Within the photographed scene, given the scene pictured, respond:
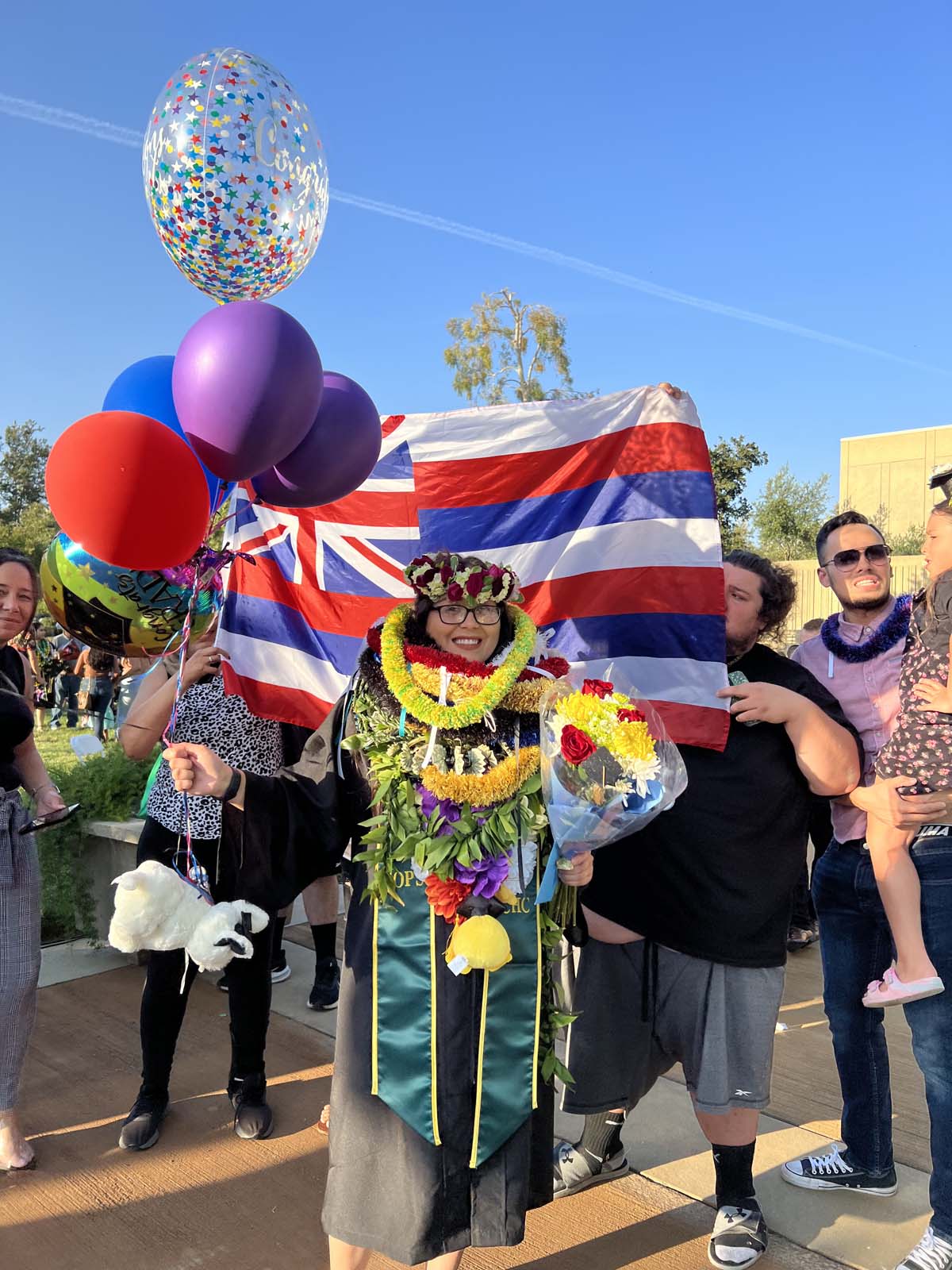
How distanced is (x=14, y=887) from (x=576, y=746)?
7.29 ft

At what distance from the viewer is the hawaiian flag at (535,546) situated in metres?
3.08

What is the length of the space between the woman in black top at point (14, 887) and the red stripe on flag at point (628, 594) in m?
1.77

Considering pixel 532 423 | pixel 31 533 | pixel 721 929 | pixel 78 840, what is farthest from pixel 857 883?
pixel 31 533

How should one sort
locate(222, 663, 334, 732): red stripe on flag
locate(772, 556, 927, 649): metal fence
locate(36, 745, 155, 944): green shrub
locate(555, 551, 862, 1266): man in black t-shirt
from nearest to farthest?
locate(555, 551, 862, 1266): man in black t-shirt < locate(222, 663, 334, 732): red stripe on flag < locate(36, 745, 155, 944): green shrub < locate(772, 556, 927, 649): metal fence

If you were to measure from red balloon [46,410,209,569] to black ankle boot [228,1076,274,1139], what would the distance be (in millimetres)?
2097

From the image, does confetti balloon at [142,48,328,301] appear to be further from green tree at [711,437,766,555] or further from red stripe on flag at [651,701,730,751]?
green tree at [711,437,766,555]

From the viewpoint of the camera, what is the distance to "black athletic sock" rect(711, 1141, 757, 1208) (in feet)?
9.32

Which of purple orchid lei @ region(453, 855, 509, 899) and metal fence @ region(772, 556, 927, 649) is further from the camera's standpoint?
metal fence @ region(772, 556, 927, 649)

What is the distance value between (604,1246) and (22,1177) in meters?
1.91

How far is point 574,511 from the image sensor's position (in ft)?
11.2

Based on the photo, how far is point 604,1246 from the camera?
9.29 feet

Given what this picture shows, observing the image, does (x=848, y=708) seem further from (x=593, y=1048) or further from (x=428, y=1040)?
(x=428, y=1040)

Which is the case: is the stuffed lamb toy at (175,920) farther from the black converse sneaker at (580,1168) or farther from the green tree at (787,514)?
the green tree at (787,514)

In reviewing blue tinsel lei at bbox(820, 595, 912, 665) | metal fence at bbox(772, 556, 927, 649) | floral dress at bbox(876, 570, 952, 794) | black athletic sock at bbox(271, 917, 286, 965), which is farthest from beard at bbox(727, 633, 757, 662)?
metal fence at bbox(772, 556, 927, 649)
